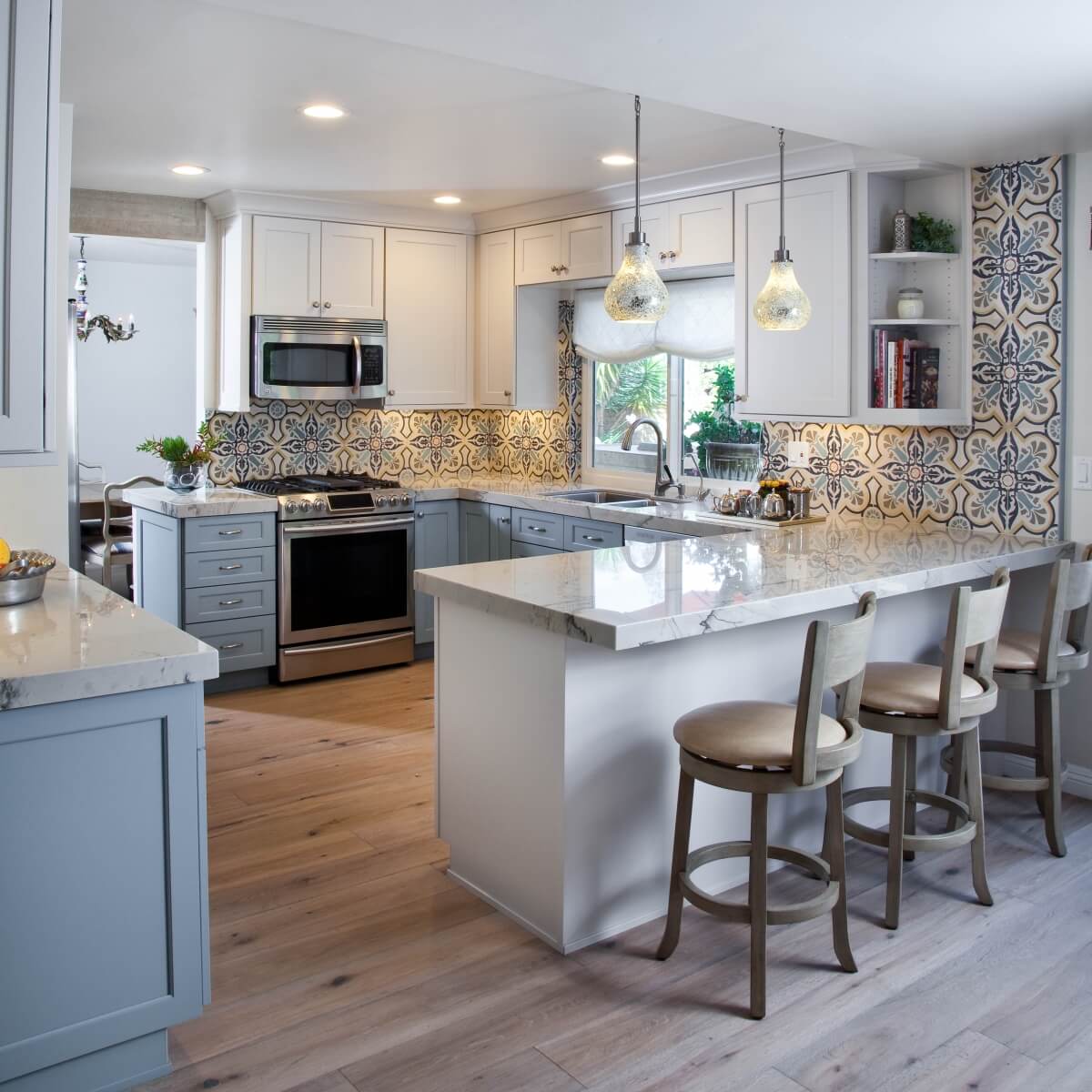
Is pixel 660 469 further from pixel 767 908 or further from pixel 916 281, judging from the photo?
pixel 767 908

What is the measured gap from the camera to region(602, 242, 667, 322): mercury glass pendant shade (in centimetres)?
324

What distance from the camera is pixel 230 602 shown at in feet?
16.7

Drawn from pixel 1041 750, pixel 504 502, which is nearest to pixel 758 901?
pixel 1041 750

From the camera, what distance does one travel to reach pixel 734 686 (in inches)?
121

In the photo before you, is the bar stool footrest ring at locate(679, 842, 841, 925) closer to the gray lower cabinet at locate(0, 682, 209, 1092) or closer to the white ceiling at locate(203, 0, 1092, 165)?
the gray lower cabinet at locate(0, 682, 209, 1092)

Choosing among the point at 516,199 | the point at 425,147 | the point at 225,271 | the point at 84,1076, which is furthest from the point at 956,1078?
the point at 225,271

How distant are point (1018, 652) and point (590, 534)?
204cm

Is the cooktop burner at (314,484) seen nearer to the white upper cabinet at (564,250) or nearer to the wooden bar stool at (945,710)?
the white upper cabinet at (564,250)

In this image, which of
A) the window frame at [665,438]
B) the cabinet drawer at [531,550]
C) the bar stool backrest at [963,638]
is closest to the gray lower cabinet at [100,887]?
the bar stool backrest at [963,638]

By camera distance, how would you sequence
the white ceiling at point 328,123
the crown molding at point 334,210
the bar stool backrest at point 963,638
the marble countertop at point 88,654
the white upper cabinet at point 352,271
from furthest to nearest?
the white upper cabinet at point 352,271 < the crown molding at point 334,210 < the white ceiling at point 328,123 < the bar stool backrest at point 963,638 < the marble countertop at point 88,654

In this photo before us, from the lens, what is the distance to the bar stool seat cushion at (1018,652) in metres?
3.32

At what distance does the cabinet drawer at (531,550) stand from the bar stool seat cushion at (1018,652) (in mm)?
2163

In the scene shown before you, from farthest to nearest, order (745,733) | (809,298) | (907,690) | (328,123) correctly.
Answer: (809,298), (328,123), (907,690), (745,733)

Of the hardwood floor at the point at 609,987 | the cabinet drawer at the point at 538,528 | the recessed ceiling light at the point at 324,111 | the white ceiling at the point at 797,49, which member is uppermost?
the recessed ceiling light at the point at 324,111
